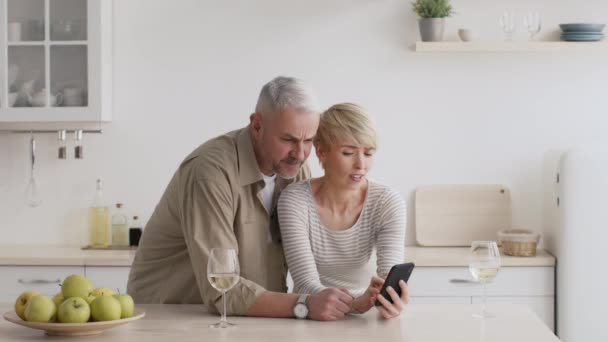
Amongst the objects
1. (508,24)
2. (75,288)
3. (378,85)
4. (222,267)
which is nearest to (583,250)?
(508,24)

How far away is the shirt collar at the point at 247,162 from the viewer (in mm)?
2785

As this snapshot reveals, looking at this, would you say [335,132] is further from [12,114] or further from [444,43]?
[12,114]

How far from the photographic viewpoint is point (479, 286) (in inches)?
164

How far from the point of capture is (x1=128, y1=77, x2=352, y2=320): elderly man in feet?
8.44

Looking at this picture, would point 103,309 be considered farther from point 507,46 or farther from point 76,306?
point 507,46

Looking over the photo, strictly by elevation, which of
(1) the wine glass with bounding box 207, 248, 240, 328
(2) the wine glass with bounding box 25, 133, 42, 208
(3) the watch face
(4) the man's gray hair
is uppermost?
(4) the man's gray hair

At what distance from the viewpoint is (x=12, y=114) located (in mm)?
4344

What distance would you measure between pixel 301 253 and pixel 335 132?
0.36 metres

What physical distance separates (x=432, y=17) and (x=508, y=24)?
0.35 metres

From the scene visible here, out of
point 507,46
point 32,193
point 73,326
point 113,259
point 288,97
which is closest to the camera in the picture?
point 73,326

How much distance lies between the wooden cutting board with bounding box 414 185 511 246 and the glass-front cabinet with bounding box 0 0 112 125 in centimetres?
155

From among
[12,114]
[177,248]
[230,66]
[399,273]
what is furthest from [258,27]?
[399,273]

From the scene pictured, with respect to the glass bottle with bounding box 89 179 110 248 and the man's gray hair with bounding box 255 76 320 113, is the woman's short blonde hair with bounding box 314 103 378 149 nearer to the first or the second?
the man's gray hair with bounding box 255 76 320 113

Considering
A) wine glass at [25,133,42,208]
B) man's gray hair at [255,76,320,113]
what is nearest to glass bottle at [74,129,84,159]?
wine glass at [25,133,42,208]
